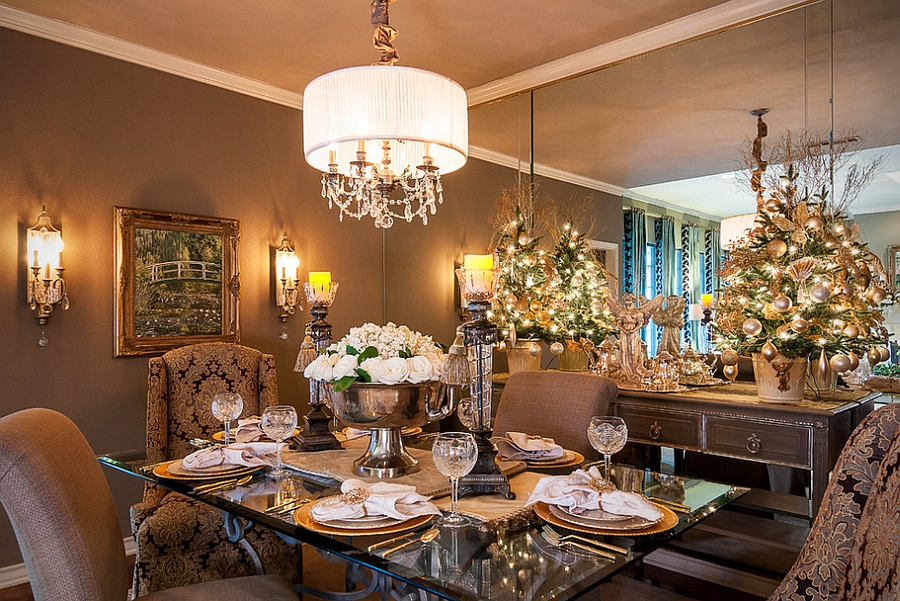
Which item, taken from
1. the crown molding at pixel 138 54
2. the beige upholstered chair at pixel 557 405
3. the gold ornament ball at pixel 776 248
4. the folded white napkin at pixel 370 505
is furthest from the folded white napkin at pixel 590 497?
the crown molding at pixel 138 54

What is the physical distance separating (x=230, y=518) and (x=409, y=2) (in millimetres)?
2276

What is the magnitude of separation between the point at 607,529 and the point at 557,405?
1.03 m

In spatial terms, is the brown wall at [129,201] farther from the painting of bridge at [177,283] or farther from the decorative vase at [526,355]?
the decorative vase at [526,355]

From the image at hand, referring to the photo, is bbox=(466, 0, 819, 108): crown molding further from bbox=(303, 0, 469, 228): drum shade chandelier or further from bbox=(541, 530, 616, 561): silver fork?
bbox=(541, 530, 616, 561): silver fork

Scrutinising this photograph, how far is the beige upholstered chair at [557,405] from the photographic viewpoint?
2.27 metres

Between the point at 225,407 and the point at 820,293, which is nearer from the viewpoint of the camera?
the point at 225,407

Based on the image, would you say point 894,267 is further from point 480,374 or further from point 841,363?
point 480,374

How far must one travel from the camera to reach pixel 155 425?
2750 mm

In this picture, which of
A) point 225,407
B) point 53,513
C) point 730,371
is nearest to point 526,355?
point 730,371

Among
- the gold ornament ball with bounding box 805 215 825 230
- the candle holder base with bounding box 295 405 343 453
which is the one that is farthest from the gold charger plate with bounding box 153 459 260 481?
the gold ornament ball with bounding box 805 215 825 230

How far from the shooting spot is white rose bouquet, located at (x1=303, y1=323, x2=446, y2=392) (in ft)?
5.55

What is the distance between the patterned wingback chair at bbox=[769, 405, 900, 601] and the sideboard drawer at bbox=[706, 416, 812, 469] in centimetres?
118

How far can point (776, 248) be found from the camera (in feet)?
8.23

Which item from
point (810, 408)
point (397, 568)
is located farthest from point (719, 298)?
point (397, 568)
